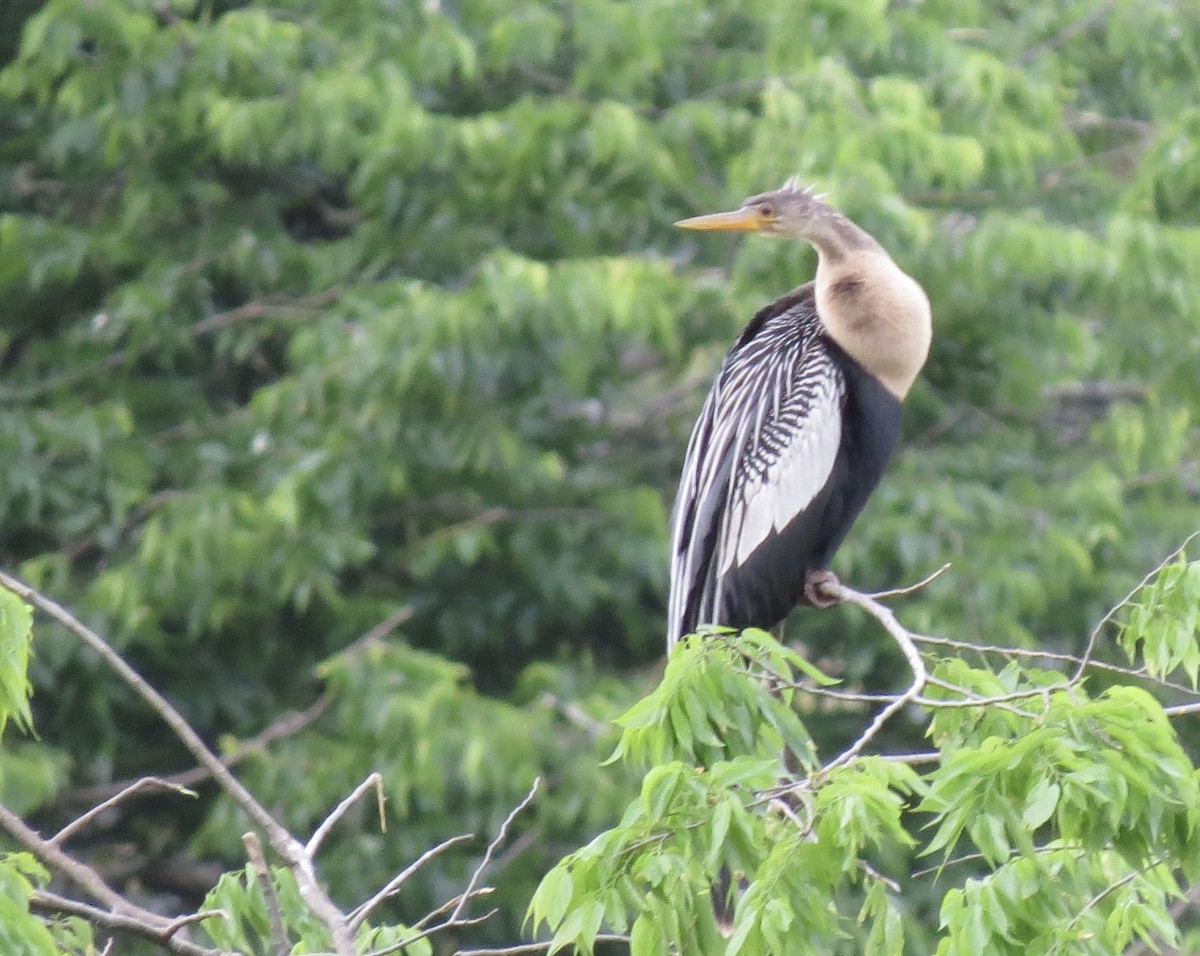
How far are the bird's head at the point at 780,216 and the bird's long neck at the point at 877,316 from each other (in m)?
0.15

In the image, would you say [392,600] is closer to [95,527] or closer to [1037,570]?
[95,527]

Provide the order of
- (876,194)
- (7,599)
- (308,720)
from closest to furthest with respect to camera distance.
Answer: (7,599)
(876,194)
(308,720)

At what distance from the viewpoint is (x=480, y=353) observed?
15.8 feet

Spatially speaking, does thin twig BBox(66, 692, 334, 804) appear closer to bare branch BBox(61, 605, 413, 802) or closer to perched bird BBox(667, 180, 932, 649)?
bare branch BBox(61, 605, 413, 802)

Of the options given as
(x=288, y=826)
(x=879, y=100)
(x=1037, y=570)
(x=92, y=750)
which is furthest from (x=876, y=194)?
(x=92, y=750)

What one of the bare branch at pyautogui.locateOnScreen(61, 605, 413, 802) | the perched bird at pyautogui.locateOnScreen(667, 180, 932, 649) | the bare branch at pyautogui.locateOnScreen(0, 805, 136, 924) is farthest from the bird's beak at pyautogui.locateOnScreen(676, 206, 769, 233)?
the bare branch at pyautogui.locateOnScreen(0, 805, 136, 924)

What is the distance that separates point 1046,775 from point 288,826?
3.57m

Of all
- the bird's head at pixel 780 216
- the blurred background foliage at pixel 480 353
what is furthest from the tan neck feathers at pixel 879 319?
the blurred background foliage at pixel 480 353

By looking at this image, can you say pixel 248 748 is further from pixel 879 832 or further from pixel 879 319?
pixel 879 832

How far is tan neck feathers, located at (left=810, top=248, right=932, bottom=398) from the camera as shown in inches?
133

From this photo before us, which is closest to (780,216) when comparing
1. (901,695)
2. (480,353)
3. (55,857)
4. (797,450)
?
(797,450)

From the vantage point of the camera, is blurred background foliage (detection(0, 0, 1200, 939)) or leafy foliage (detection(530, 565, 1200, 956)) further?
blurred background foliage (detection(0, 0, 1200, 939))

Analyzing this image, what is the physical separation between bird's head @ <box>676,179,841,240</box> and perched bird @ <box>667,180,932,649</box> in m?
0.10

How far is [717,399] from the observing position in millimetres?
3494
